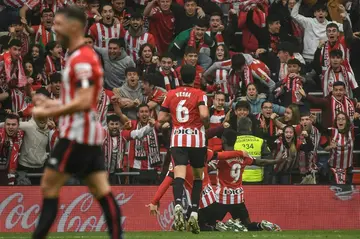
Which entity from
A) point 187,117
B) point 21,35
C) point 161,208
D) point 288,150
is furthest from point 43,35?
point 187,117

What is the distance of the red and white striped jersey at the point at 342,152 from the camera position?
17062mm

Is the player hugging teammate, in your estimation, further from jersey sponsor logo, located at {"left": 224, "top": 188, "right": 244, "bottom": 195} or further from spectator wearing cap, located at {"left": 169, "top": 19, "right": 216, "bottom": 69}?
spectator wearing cap, located at {"left": 169, "top": 19, "right": 216, "bottom": 69}

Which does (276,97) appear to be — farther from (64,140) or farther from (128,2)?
(64,140)

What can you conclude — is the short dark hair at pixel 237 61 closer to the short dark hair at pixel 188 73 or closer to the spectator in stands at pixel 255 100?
the spectator in stands at pixel 255 100

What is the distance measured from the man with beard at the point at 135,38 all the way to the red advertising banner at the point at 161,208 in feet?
13.4

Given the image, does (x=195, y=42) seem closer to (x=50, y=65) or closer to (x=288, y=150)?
(x=50, y=65)

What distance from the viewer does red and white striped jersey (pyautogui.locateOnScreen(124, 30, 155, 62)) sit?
62.6 ft

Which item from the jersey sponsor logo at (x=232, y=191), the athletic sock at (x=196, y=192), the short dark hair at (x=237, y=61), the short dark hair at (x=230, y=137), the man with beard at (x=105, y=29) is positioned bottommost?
the jersey sponsor logo at (x=232, y=191)

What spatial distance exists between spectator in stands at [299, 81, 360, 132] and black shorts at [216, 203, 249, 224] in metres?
3.19

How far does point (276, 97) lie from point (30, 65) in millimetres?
4746

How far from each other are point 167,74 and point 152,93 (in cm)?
69

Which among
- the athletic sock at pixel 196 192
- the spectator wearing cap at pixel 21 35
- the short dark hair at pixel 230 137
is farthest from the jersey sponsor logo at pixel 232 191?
the spectator wearing cap at pixel 21 35

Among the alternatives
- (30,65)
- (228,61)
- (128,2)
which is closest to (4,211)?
(30,65)

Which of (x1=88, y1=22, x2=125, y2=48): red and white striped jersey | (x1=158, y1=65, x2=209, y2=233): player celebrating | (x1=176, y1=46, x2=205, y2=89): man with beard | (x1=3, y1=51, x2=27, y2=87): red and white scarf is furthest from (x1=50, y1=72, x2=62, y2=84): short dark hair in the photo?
(x1=158, y1=65, x2=209, y2=233): player celebrating
